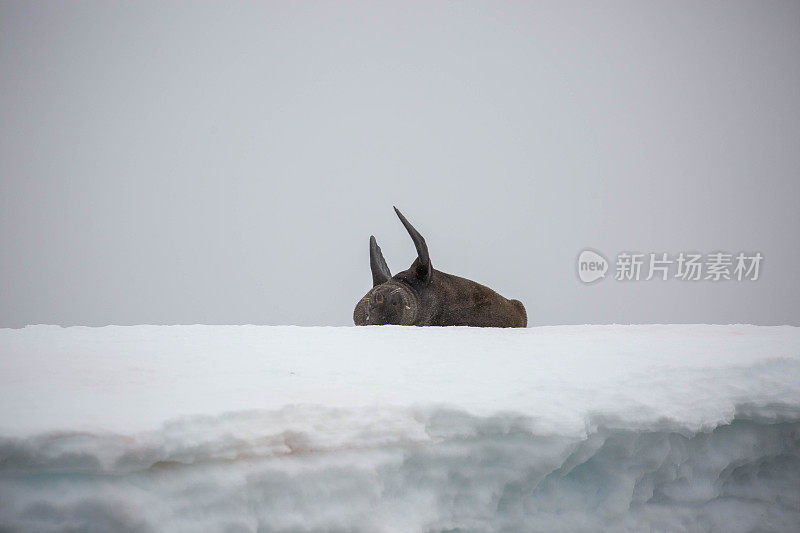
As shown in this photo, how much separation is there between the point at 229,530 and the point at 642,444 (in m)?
1.23

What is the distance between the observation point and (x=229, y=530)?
1418mm

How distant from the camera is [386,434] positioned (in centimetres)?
156

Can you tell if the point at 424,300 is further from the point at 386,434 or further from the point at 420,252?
the point at 386,434

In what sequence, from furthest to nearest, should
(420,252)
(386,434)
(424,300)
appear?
1. (424,300)
2. (420,252)
3. (386,434)

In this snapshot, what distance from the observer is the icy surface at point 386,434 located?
1.34 meters

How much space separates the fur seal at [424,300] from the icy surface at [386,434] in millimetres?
1991

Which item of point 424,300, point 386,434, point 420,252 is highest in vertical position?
point 420,252

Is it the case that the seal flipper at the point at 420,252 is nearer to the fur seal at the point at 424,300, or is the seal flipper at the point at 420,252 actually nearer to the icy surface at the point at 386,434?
the fur seal at the point at 424,300

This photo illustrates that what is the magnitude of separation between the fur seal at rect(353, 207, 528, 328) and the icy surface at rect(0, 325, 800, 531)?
1.99 meters

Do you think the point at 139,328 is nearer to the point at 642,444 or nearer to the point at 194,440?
the point at 194,440

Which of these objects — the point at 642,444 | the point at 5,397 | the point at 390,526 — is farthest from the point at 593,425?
the point at 5,397

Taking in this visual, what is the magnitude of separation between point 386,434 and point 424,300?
3.22m

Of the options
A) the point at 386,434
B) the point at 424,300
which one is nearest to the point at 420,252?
the point at 424,300

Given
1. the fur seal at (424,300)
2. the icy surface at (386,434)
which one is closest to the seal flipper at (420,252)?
the fur seal at (424,300)
